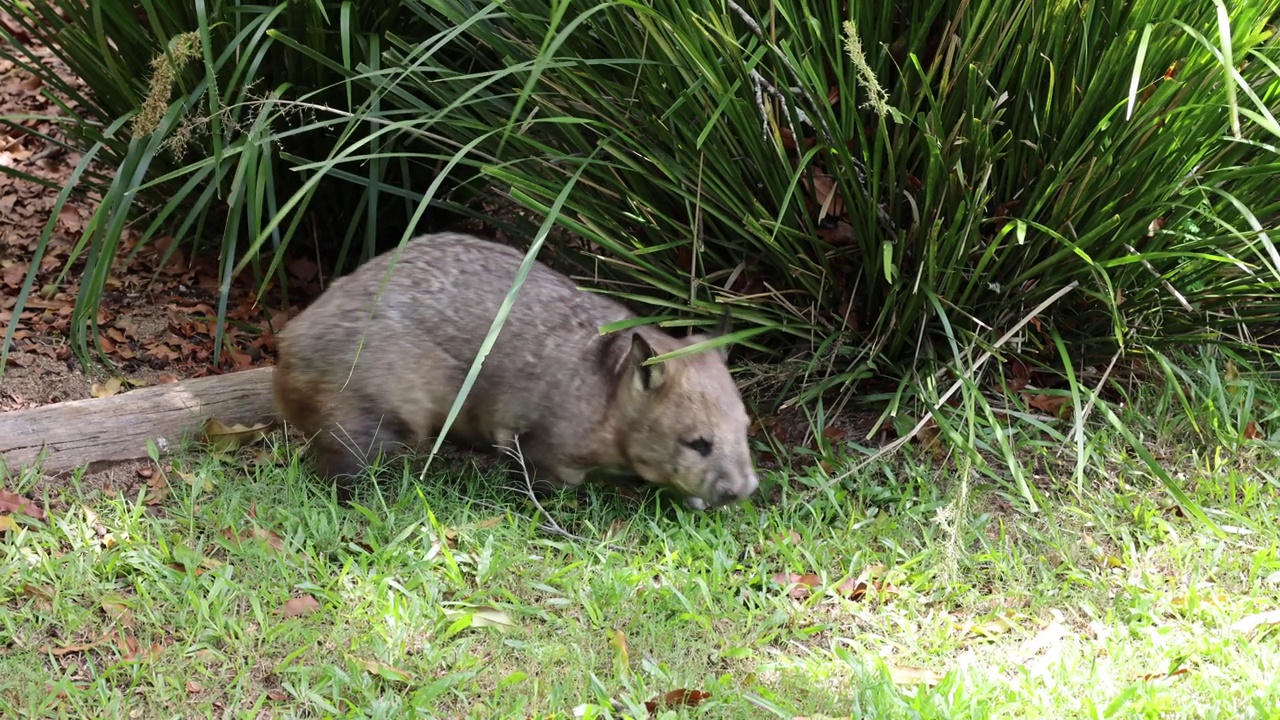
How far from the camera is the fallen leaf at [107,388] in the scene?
168 inches

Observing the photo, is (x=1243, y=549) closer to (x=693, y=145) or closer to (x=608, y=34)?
(x=693, y=145)

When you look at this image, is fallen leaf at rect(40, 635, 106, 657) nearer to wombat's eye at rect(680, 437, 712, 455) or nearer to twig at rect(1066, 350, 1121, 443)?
wombat's eye at rect(680, 437, 712, 455)

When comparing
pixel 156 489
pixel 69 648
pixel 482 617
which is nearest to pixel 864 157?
pixel 482 617

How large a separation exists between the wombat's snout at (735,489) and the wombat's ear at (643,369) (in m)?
0.35

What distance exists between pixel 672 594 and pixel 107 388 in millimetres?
2208

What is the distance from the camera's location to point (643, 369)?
3.65 meters

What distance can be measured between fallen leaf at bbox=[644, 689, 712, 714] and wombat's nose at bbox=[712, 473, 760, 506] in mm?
699

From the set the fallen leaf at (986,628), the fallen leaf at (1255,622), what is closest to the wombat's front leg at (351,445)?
the fallen leaf at (986,628)

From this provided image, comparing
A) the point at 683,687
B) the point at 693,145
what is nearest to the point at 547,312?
the point at 693,145

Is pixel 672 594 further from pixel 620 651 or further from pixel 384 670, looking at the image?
pixel 384 670

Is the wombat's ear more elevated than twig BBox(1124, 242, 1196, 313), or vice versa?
twig BBox(1124, 242, 1196, 313)

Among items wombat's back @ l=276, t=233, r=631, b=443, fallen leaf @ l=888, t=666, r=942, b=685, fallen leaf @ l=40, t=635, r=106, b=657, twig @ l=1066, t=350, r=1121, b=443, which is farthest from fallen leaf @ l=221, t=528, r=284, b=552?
twig @ l=1066, t=350, r=1121, b=443

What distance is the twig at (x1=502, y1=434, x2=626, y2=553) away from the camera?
3648mm

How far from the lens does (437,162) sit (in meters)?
4.76
